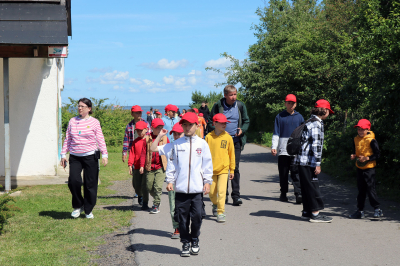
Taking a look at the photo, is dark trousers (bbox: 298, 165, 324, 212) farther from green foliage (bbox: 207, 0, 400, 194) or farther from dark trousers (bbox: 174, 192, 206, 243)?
dark trousers (bbox: 174, 192, 206, 243)

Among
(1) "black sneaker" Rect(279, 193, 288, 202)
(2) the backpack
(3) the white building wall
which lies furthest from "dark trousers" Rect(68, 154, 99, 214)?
(3) the white building wall

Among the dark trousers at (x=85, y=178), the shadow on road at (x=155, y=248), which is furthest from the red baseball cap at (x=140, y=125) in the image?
the shadow on road at (x=155, y=248)

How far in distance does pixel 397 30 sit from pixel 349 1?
11.5 meters

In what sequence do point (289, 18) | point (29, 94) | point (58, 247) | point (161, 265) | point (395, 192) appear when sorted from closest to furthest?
point (161, 265), point (58, 247), point (395, 192), point (29, 94), point (289, 18)

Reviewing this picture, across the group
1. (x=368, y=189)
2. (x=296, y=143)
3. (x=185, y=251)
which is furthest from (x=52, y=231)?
(x=368, y=189)

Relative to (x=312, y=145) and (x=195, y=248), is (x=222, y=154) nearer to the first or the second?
(x=312, y=145)

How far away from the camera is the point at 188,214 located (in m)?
5.36

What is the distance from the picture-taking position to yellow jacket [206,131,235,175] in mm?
7105

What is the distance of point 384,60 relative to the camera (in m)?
7.59

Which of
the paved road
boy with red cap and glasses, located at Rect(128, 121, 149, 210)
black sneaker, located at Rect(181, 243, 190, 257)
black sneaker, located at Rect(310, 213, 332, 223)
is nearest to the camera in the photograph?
the paved road

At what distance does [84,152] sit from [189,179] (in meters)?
2.63

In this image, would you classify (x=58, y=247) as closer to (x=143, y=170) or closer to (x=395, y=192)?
(x=143, y=170)

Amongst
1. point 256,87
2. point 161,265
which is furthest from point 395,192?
point 256,87

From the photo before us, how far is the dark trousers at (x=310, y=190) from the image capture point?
7.05 m
